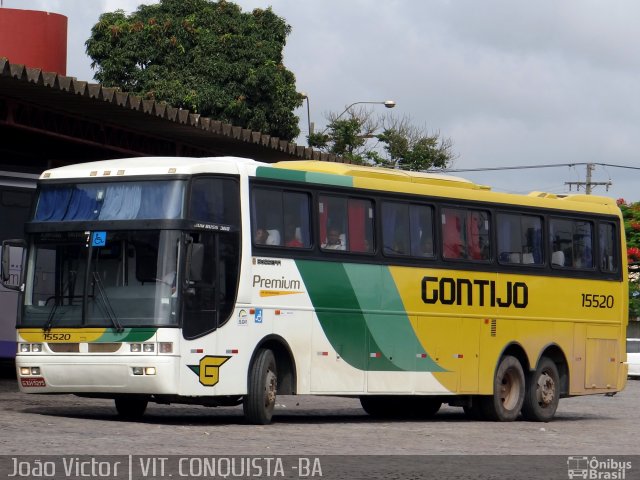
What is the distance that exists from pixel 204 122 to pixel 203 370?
9.96m

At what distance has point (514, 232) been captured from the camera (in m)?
22.4

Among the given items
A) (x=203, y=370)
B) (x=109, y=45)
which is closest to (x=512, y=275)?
(x=203, y=370)

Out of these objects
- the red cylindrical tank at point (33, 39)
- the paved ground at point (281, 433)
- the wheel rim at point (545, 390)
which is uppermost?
the red cylindrical tank at point (33, 39)

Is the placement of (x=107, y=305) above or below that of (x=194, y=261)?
below

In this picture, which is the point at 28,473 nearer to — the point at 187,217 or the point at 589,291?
the point at 187,217

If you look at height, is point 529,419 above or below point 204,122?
below

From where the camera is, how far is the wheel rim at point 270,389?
59.8 feet

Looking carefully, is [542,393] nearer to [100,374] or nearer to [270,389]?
[270,389]

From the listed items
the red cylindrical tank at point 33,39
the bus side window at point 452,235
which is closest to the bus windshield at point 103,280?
the bus side window at point 452,235

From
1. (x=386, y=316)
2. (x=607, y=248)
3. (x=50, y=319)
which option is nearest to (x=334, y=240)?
(x=386, y=316)

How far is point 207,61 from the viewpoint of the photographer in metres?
51.6

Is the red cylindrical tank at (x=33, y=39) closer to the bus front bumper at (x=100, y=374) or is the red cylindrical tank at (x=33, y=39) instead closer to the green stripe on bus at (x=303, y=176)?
the green stripe on bus at (x=303, y=176)

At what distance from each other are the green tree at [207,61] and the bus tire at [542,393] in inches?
1115

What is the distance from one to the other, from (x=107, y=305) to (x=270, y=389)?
232 centimetres
